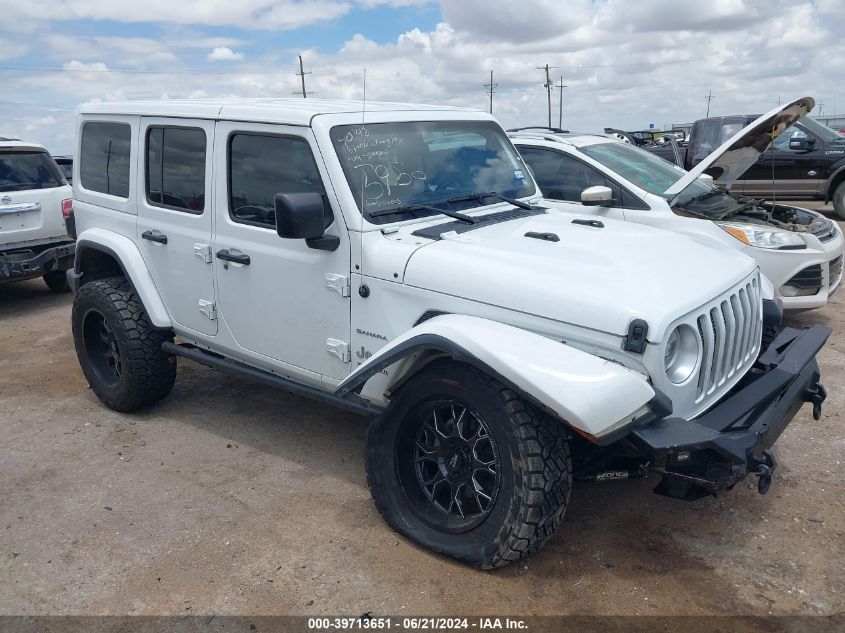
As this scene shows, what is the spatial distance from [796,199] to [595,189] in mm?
9022

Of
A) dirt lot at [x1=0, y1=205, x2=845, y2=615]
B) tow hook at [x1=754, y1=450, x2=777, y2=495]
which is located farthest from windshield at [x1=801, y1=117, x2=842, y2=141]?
tow hook at [x1=754, y1=450, x2=777, y2=495]

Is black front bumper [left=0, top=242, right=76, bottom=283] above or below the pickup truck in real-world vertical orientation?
below

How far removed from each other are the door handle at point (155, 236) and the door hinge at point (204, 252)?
1.14 ft

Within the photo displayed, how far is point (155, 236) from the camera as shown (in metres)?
4.71

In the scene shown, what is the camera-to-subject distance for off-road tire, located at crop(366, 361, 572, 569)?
301cm

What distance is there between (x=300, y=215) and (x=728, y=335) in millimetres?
2016

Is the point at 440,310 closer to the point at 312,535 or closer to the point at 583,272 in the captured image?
the point at 583,272

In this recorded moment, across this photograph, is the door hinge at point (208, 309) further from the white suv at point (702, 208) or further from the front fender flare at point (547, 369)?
the white suv at point (702, 208)

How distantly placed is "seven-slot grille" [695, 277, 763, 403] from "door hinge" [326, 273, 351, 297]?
1.66 metres

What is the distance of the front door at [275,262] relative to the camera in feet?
12.5

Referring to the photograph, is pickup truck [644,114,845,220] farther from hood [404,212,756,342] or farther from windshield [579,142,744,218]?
hood [404,212,756,342]

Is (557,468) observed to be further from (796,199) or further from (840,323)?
(796,199)

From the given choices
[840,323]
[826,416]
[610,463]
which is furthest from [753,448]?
[840,323]

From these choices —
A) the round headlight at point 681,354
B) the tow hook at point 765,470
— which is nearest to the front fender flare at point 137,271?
the round headlight at point 681,354
